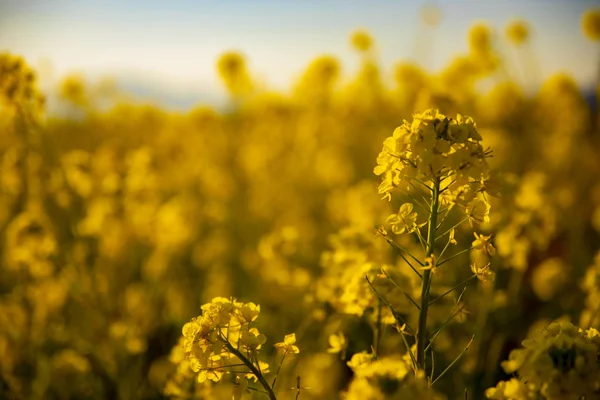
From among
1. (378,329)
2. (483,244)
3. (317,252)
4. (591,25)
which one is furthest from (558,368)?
(591,25)

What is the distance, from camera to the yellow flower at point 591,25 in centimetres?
544

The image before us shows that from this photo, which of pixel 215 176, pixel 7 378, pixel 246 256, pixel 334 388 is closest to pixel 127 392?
pixel 7 378

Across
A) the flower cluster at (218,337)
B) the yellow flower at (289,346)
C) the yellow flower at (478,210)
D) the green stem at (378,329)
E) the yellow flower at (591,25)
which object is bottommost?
the green stem at (378,329)

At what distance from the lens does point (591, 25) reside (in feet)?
18.0

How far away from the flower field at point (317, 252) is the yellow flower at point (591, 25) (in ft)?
0.08

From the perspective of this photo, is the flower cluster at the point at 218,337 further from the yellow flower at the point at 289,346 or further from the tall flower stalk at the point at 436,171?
the tall flower stalk at the point at 436,171

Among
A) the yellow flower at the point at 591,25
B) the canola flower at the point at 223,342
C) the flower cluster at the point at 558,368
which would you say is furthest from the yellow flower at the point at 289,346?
the yellow flower at the point at 591,25

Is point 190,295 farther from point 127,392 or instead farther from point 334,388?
point 334,388

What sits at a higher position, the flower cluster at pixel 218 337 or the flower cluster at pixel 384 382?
the flower cluster at pixel 218 337

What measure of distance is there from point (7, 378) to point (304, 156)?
5.27 m

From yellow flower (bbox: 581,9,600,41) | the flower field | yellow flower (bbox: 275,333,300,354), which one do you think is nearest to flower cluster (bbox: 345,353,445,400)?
the flower field

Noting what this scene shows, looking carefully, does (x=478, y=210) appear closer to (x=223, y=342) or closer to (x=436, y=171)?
(x=436, y=171)

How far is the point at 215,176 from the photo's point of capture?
6.21 metres

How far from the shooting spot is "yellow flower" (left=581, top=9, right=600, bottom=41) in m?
5.44
